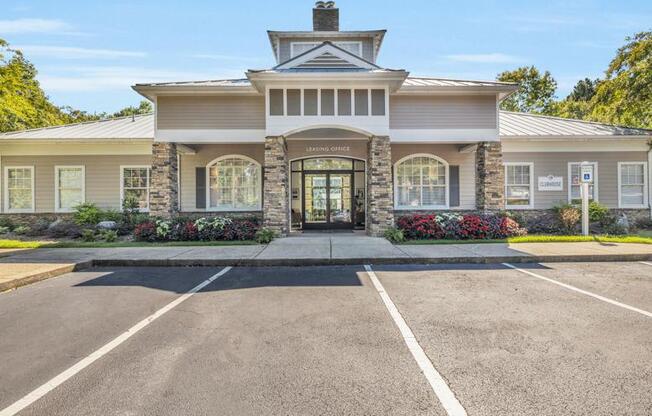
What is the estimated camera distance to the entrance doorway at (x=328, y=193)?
48.8 ft

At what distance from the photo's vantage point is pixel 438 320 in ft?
14.5

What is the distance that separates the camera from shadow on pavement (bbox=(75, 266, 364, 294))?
6.31m

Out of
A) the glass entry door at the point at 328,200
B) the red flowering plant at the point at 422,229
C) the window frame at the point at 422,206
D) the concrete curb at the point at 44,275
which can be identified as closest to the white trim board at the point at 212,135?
the glass entry door at the point at 328,200

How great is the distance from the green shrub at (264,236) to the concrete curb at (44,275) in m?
4.42

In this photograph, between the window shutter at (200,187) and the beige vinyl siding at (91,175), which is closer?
the window shutter at (200,187)

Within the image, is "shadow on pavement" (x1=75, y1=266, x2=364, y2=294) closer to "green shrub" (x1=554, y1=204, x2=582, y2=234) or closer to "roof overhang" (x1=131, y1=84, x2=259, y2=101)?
"roof overhang" (x1=131, y1=84, x2=259, y2=101)

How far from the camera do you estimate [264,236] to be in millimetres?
10930

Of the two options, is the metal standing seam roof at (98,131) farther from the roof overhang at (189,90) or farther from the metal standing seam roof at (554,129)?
the metal standing seam roof at (554,129)

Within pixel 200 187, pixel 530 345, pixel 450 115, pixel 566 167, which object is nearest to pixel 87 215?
pixel 200 187

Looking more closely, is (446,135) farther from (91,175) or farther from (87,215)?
(91,175)

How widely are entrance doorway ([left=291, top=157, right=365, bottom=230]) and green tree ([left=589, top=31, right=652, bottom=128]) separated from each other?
12.4 metres

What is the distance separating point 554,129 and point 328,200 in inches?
415

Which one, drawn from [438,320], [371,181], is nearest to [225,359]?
[438,320]

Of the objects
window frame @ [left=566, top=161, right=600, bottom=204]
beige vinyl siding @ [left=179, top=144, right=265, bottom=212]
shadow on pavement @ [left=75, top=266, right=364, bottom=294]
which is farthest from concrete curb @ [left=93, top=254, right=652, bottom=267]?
window frame @ [left=566, top=161, right=600, bottom=204]
